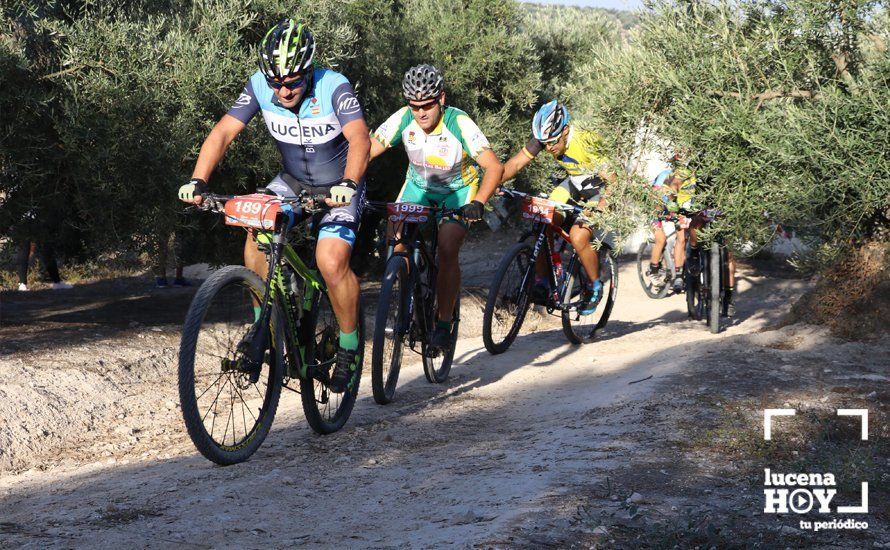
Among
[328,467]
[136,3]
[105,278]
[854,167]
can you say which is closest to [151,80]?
[136,3]

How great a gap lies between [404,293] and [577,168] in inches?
118

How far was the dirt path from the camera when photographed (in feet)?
13.6

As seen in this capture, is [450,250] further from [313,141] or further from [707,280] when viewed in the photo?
[707,280]

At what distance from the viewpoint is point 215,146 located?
555 centimetres

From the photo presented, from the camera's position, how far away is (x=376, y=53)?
1302 centimetres

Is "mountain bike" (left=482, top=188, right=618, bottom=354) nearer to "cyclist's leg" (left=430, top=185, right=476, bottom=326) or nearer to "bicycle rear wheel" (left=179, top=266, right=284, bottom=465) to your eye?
"cyclist's leg" (left=430, top=185, right=476, bottom=326)

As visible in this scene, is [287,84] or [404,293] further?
[404,293]

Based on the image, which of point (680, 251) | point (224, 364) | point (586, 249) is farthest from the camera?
point (680, 251)

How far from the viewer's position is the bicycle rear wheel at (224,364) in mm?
4766

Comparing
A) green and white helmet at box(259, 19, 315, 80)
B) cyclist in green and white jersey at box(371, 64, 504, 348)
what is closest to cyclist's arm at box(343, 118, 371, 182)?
green and white helmet at box(259, 19, 315, 80)

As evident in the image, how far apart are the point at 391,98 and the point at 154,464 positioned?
26.6 ft

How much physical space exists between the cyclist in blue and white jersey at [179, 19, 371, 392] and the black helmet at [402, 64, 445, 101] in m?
1.18

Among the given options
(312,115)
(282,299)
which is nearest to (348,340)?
(282,299)

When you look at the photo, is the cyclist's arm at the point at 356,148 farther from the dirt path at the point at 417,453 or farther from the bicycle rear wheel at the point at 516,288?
the bicycle rear wheel at the point at 516,288
